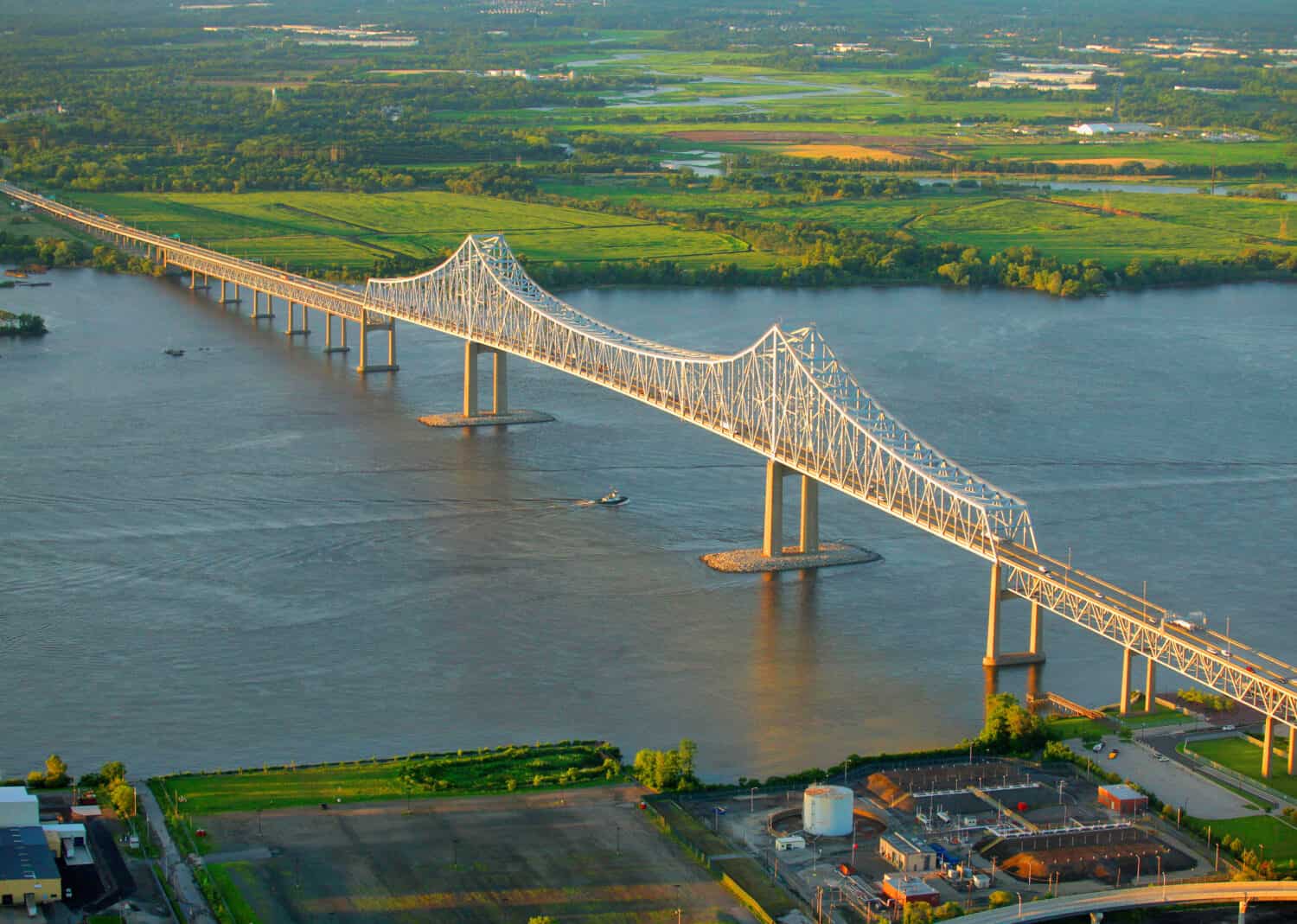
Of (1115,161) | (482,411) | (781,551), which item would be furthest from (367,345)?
(1115,161)

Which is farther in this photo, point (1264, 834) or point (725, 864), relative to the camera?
point (1264, 834)

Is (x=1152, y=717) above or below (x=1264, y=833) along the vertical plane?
above

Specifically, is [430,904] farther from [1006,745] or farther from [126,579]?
[126,579]

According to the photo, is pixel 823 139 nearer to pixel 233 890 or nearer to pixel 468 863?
pixel 468 863

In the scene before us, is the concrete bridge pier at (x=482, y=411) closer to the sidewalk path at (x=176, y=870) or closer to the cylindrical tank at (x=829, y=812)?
the sidewalk path at (x=176, y=870)

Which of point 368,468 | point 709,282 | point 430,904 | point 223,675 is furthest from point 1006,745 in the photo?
point 709,282

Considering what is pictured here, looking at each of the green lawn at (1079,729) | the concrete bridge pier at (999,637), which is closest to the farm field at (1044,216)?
the concrete bridge pier at (999,637)

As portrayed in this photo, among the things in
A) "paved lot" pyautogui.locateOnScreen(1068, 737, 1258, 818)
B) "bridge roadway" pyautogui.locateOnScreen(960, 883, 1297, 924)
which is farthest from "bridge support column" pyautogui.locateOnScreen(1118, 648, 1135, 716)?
"bridge roadway" pyautogui.locateOnScreen(960, 883, 1297, 924)
